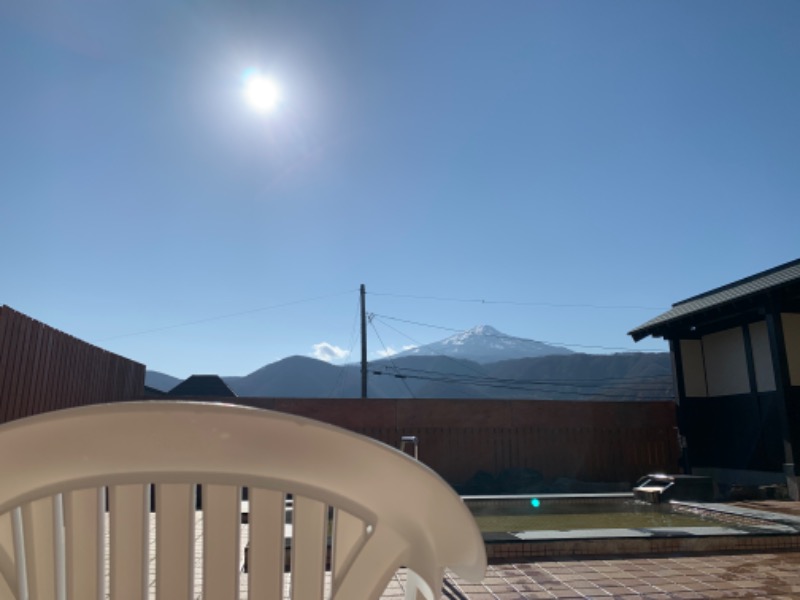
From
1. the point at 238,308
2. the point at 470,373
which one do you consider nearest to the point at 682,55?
the point at 238,308

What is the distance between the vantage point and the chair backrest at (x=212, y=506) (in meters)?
0.50

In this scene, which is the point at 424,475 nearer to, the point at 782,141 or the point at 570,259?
the point at 782,141

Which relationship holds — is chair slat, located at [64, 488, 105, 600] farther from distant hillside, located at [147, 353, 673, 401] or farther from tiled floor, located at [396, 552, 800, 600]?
distant hillside, located at [147, 353, 673, 401]

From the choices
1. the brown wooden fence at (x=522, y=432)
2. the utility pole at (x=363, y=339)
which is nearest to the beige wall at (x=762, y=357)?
the brown wooden fence at (x=522, y=432)

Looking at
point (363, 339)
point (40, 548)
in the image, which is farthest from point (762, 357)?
point (40, 548)

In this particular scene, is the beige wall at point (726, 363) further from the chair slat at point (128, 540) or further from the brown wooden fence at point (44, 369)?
the chair slat at point (128, 540)

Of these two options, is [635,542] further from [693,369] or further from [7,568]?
[693,369]

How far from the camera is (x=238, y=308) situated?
28.8 metres

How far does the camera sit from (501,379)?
3659 cm

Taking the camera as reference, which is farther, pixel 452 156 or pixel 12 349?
pixel 452 156

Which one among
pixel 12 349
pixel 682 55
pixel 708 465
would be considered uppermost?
pixel 682 55

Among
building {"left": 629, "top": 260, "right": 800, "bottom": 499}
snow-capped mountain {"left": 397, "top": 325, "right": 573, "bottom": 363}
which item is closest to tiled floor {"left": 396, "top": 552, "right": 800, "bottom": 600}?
building {"left": 629, "top": 260, "right": 800, "bottom": 499}

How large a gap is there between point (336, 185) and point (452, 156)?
198cm

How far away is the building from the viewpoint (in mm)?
8812
